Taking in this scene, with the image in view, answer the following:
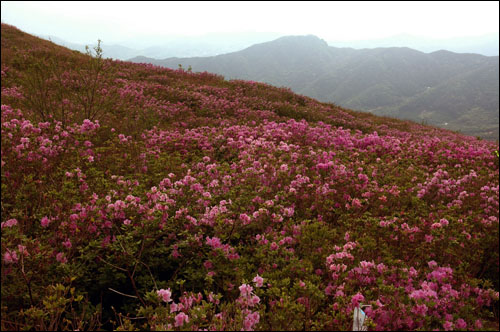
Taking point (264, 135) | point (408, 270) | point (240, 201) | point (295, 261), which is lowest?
point (408, 270)

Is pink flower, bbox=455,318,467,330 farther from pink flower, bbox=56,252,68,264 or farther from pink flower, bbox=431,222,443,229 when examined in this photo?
pink flower, bbox=56,252,68,264

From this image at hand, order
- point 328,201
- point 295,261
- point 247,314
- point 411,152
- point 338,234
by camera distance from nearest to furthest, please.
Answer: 1. point 247,314
2. point 295,261
3. point 338,234
4. point 328,201
5. point 411,152

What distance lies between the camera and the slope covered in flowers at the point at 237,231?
10.6 feet

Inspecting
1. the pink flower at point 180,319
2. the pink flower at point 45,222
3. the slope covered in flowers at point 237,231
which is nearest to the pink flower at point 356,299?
the slope covered in flowers at point 237,231

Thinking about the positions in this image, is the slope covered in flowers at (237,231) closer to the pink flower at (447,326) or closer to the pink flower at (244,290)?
the pink flower at (244,290)

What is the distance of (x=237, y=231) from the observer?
4.87m

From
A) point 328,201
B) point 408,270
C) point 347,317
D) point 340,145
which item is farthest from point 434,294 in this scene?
point 340,145

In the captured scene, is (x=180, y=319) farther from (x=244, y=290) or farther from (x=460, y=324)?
(x=460, y=324)

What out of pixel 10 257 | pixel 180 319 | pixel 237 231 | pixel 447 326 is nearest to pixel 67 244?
pixel 10 257

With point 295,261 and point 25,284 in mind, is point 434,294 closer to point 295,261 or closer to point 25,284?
point 295,261

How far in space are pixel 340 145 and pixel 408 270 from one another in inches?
263

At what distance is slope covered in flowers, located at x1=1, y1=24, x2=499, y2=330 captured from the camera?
3.22 metres

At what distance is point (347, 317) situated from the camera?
3.21m

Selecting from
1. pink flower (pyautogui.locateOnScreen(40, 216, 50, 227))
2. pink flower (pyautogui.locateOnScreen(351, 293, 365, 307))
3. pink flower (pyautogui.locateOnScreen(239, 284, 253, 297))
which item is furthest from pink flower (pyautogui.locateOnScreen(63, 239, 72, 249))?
pink flower (pyautogui.locateOnScreen(351, 293, 365, 307))
